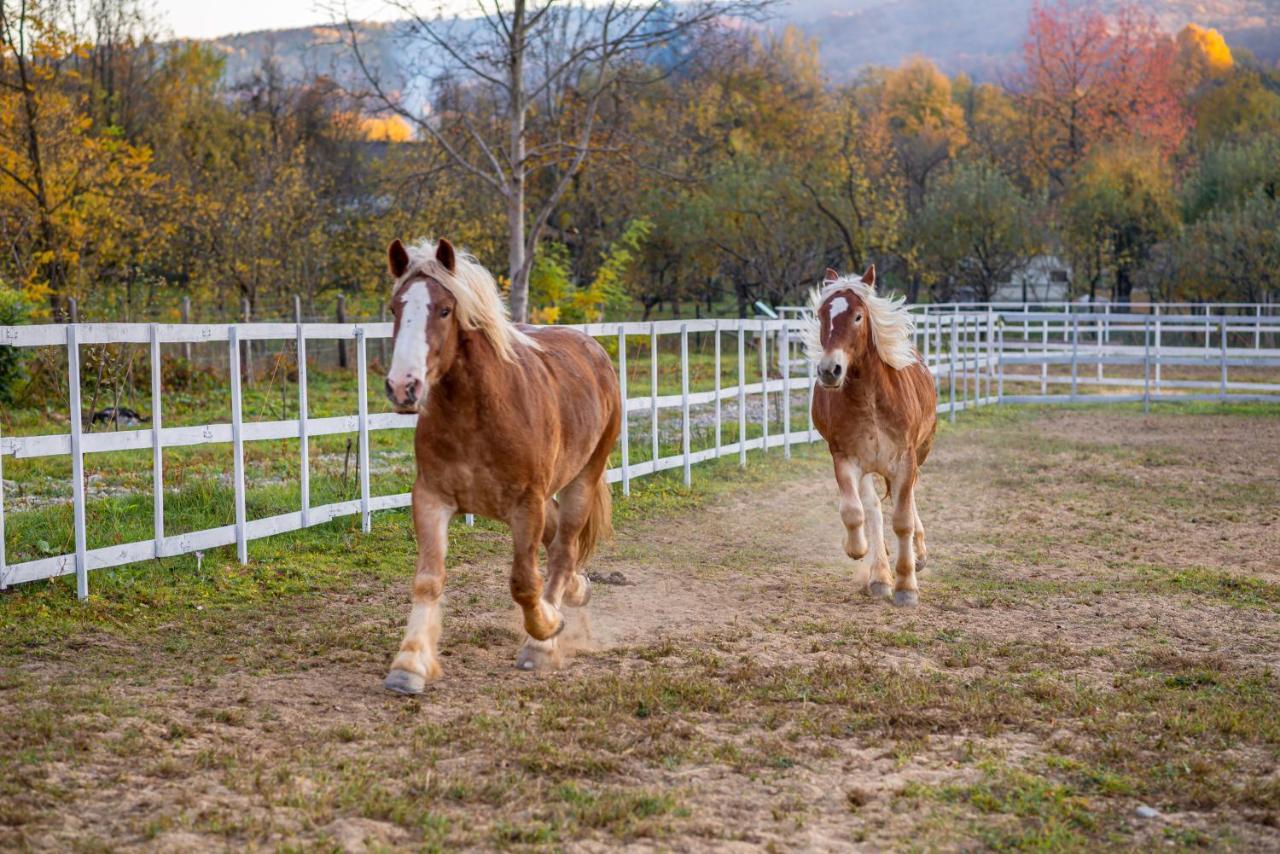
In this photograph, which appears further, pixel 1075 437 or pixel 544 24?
pixel 544 24

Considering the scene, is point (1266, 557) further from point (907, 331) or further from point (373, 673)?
point (373, 673)

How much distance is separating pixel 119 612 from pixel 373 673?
183 cm

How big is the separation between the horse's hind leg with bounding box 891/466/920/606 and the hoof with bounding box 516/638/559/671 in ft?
7.66

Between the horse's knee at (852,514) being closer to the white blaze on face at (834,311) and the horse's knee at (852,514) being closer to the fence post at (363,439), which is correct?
the white blaze on face at (834,311)

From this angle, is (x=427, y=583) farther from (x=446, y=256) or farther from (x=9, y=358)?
(x=9, y=358)

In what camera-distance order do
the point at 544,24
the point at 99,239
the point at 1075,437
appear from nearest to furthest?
the point at 1075,437 < the point at 544,24 < the point at 99,239

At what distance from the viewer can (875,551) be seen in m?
7.01

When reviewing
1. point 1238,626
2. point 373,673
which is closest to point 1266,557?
point 1238,626

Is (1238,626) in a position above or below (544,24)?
below

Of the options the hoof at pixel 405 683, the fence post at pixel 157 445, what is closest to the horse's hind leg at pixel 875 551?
the hoof at pixel 405 683

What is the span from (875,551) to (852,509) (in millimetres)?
278

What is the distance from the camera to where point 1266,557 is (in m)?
8.00

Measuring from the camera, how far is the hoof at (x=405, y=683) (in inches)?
188

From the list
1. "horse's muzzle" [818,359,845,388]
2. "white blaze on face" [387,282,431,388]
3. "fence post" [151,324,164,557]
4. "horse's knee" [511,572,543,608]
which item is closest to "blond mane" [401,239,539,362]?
"white blaze on face" [387,282,431,388]
